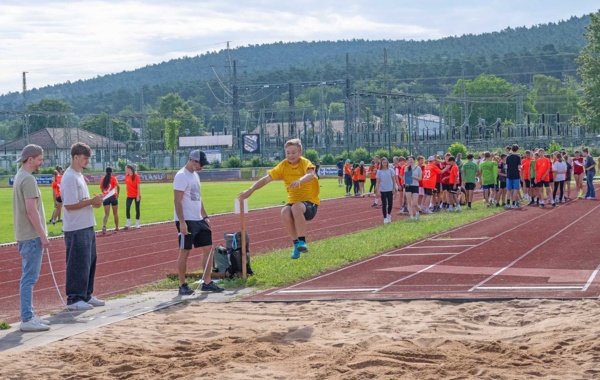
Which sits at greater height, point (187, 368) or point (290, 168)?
point (290, 168)

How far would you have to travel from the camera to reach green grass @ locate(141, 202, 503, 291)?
14.1 meters

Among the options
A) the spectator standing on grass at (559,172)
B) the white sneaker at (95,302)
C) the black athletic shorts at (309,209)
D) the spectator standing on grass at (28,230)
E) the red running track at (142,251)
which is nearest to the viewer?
the spectator standing on grass at (28,230)

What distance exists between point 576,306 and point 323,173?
65125 mm

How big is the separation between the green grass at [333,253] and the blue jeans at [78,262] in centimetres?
202

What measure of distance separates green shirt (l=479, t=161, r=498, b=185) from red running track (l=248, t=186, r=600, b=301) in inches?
319

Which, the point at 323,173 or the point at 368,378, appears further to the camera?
the point at 323,173

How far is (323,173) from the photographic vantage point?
248 feet

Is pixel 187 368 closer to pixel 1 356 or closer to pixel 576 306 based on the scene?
pixel 1 356

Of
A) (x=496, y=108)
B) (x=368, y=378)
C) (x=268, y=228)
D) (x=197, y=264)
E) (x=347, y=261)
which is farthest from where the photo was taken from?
(x=496, y=108)

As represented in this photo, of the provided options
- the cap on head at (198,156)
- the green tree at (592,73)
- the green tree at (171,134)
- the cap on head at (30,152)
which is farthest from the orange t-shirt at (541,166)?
the green tree at (171,134)

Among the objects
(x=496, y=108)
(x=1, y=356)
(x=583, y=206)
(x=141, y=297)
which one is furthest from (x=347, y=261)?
(x=496, y=108)

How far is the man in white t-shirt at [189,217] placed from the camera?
13.0 m

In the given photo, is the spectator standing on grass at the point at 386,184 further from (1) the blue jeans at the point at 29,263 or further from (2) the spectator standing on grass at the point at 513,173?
(1) the blue jeans at the point at 29,263

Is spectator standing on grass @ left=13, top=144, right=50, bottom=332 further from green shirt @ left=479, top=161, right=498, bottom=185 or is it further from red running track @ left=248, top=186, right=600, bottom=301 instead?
green shirt @ left=479, top=161, right=498, bottom=185
